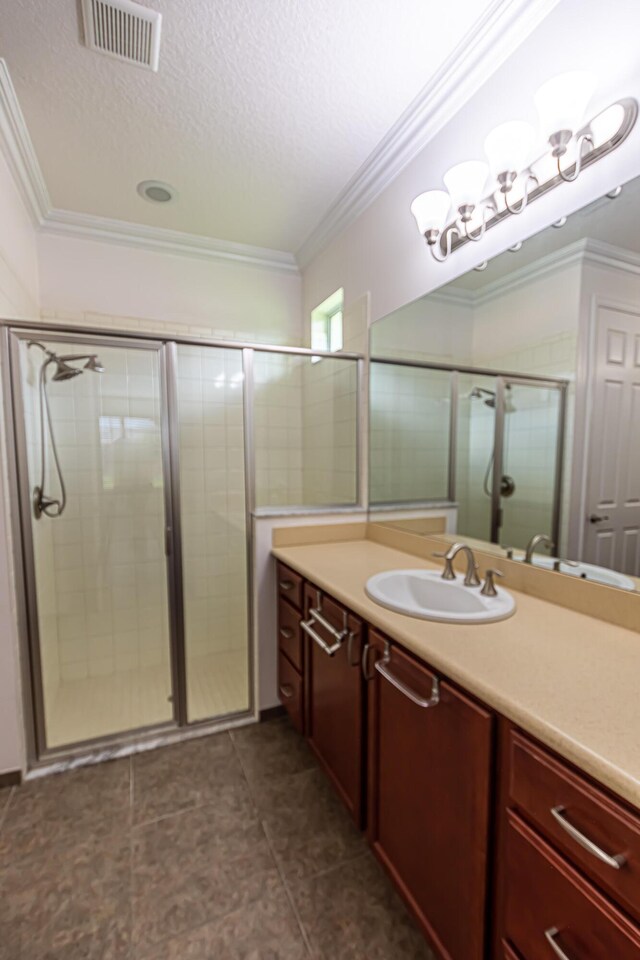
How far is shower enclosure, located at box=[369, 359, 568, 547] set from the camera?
1.34 m

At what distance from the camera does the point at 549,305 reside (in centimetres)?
129

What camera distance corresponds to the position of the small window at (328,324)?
2.52 m

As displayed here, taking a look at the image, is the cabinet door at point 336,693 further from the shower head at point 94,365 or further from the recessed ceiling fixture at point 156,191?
the recessed ceiling fixture at point 156,191

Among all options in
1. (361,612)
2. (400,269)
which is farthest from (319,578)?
(400,269)

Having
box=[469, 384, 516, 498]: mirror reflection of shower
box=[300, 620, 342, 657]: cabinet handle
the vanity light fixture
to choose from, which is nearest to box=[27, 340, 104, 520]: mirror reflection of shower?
box=[300, 620, 342, 657]: cabinet handle

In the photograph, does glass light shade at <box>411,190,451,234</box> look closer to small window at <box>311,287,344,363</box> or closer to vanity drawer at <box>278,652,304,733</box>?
small window at <box>311,287,344,363</box>

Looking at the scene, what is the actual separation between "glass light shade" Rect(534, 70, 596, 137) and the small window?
1.39 m

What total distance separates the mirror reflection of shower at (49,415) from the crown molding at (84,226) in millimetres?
769

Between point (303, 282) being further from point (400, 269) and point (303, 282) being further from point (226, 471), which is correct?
point (226, 471)

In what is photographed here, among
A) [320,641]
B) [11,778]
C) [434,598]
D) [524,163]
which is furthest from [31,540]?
[524,163]

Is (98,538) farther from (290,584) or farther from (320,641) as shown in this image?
(320,641)

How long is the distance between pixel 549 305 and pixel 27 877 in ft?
7.89

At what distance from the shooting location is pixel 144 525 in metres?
2.29

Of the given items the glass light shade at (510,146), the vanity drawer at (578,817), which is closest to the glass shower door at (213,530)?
the glass light shade at (510,146)
